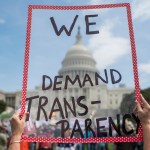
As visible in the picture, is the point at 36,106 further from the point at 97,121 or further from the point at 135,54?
the point at 135,54

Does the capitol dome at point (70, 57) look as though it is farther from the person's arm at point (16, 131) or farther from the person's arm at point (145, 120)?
the person's arm at point (16, 131)

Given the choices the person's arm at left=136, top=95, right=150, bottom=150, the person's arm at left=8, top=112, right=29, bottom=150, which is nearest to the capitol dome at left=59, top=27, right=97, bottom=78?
the person's arm at left=136, top=95, right=150, bottom=150

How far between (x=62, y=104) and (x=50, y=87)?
7.1 inches

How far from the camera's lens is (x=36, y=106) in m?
3.78

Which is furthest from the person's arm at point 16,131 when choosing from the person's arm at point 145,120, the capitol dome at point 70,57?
the capitol dome at point 70,57

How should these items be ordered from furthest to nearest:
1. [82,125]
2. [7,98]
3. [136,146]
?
1. [7,98]
2. [136,146]
3. [82,125]

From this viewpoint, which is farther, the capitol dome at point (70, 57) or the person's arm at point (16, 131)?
the capitol dome at point (70, 57)

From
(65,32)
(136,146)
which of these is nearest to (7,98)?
(136,146)

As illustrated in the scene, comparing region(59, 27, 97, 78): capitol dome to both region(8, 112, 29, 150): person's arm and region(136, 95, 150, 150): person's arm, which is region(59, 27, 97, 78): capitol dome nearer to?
region(136, 95, 150, 150): person's arm

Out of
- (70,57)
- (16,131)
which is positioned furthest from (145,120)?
(70,57)

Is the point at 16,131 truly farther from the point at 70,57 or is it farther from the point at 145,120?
the point at 70,57

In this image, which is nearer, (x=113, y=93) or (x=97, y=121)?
(x=97, y=121)

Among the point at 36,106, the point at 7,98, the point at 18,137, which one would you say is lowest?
the point at 18,137

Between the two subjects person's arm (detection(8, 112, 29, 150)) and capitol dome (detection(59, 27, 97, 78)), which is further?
capitol dome (detection(59, 27, 97, 78))
